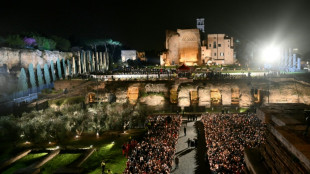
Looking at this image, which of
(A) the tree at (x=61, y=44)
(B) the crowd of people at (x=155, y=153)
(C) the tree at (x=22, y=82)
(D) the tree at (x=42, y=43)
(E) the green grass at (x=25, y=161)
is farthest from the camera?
(A) the tree at (x=61, y=44)

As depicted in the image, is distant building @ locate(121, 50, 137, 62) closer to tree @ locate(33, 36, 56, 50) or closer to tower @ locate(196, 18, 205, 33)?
tower @ locate(196, 18, 205, 33)

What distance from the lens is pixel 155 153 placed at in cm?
1633

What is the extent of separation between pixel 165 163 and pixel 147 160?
1.17 meters

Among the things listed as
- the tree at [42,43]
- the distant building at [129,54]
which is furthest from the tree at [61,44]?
the distant building at [129,54]

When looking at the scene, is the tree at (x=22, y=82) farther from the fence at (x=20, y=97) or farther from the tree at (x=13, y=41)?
the tree at (x=13, y=41)

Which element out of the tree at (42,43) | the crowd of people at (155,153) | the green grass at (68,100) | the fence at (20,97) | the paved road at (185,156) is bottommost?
the paved road at (185,156)

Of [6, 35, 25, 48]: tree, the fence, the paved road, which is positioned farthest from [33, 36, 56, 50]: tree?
the paved road


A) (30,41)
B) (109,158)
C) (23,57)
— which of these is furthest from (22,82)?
(109,158)

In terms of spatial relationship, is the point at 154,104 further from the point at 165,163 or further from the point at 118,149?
the point at 165,163

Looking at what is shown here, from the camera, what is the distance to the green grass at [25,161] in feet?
56.6

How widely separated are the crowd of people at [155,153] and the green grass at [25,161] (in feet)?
25.2

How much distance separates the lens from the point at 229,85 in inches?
1359

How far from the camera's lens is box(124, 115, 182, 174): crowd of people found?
1477 cm

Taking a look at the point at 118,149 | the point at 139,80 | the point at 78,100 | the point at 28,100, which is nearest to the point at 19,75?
the point at 28,100
